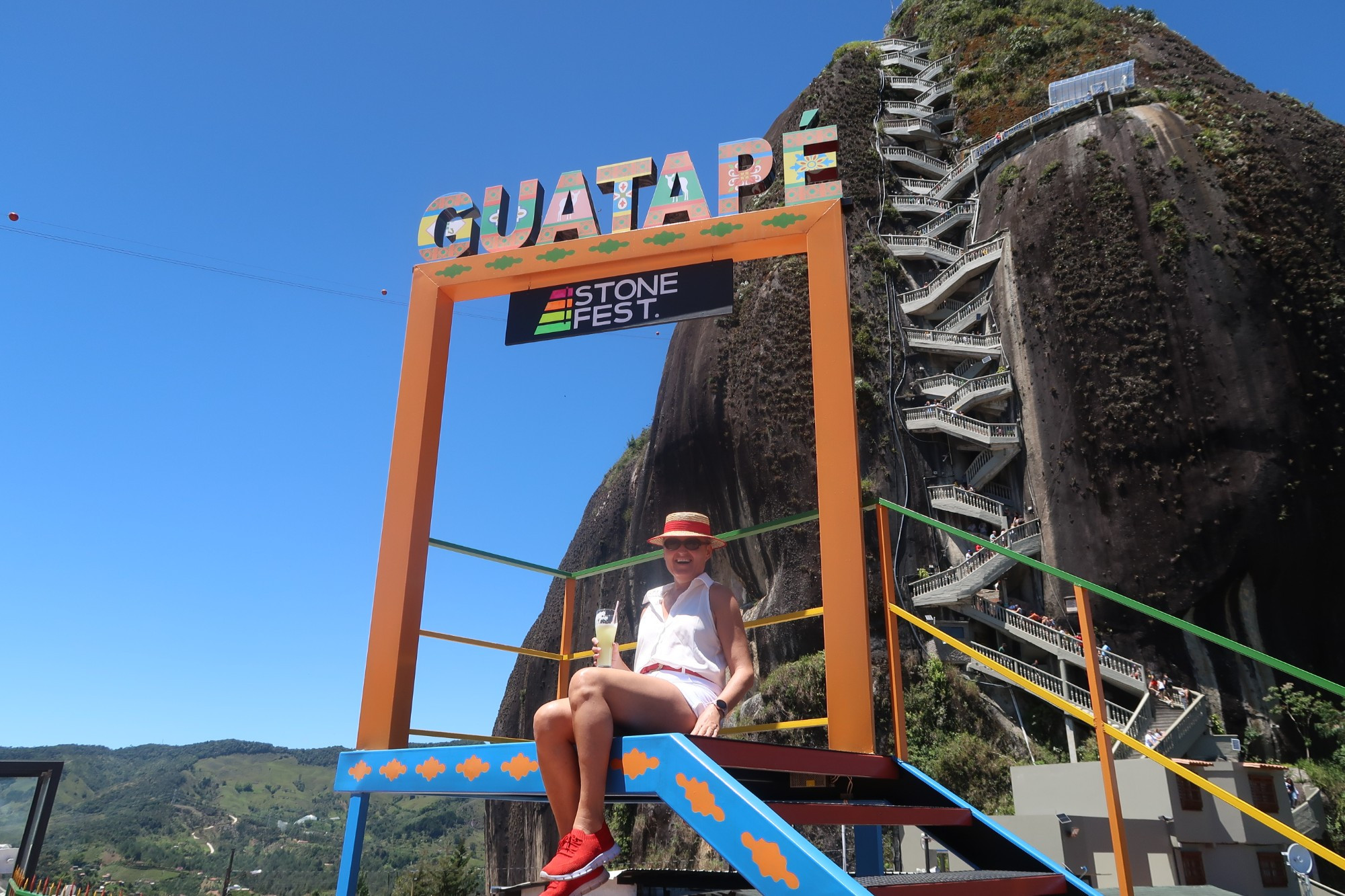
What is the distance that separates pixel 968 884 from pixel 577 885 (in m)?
1.04

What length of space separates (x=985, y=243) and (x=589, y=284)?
86.2 feet

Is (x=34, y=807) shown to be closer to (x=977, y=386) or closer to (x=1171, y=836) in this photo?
(x=1171, y=836)

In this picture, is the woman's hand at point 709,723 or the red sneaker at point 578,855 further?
the woman's hand at point 709,723

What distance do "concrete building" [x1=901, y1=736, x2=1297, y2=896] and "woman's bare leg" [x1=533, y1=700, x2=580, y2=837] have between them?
9062mm

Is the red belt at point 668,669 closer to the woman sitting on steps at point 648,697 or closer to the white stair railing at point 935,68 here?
the woman sitting on steps at point 648,697

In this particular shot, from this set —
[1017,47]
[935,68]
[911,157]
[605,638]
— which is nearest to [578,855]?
[605,638]

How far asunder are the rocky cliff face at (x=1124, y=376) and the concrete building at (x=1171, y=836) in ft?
30.6

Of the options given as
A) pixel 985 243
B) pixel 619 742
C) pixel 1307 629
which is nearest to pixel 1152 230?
pixel 985 243

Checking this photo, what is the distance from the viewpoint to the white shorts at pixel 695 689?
2.86 m

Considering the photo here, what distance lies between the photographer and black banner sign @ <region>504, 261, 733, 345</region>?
4.12 m

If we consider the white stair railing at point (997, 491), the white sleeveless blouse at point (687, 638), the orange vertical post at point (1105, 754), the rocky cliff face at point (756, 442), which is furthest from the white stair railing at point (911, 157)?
the white sleeveless blouse at point (687, 638)

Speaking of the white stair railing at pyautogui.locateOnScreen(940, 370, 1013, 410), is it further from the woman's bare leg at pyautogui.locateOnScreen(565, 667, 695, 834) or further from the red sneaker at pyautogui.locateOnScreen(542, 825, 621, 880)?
the red sneaker at pyautogui.locateOnScreen(542, 825, 621, 880)

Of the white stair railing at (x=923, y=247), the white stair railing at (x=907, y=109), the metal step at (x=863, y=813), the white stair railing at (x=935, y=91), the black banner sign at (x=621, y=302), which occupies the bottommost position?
the metal step at (x=863, y=813)

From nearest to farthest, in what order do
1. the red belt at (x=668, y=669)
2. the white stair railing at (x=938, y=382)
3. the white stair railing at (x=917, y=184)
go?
1. the red belt at (x=668, y=669)
2. the white stair railing at (x=938, y=382)
3. the white stair railing at (x=917, y=184)
